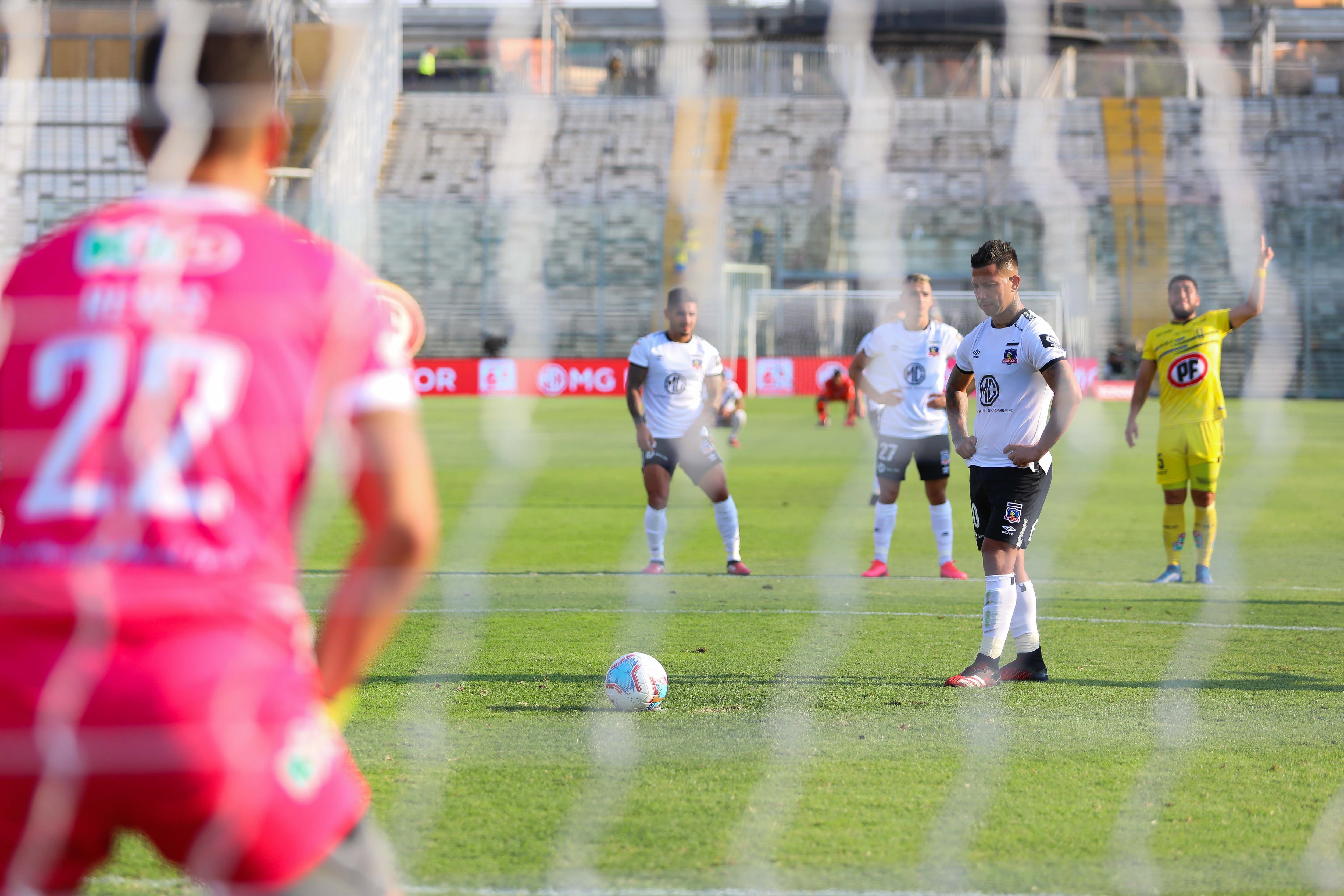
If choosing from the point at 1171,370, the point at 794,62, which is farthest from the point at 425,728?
the point at 794,62

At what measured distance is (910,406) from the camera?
31.0 feet

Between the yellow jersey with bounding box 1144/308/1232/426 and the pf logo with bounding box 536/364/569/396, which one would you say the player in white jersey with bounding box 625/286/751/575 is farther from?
the pf logo with bounding box 536/364/569/396

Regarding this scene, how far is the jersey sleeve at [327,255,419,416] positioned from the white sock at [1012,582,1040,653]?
14.6 ft

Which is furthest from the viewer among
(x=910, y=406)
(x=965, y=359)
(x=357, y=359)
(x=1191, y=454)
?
(x=910, y=406)

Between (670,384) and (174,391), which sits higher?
(670,384)

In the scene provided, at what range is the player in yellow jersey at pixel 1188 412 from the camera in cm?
896

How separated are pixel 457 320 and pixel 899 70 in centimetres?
1703

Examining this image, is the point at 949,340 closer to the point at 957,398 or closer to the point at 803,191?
the point at 957,398

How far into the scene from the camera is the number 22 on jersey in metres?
1.72

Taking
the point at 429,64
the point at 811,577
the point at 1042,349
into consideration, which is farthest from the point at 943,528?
the point at 429,64

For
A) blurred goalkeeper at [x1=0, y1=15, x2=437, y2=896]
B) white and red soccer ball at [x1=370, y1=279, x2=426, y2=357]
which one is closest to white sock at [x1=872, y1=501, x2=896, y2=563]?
white and red soccer ball at [x1=370, y1=279, x2=426, y2=357]

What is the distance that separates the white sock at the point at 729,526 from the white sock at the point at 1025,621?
12.3ft

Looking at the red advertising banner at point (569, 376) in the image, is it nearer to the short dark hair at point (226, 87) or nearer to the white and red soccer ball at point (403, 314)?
the white and red soccer ball at point (403, 314)

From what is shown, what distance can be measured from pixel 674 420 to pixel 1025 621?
400 centimetres
